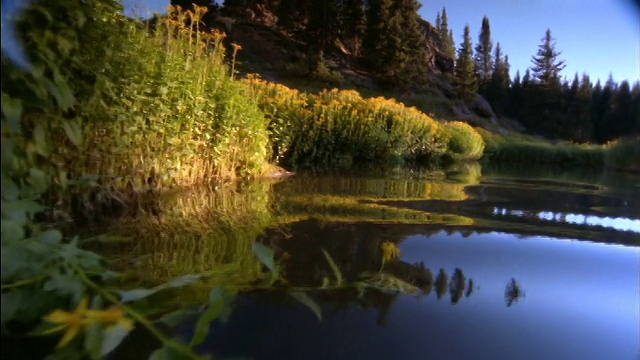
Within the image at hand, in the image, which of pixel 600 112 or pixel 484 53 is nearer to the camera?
pixel 484 53

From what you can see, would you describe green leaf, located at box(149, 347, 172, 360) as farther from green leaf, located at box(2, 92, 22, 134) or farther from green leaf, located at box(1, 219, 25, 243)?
green leaf, located at box(2, 92, 22, 134)

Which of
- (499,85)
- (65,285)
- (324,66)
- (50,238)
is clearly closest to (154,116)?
(50,238)

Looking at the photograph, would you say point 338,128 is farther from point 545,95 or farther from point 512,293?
point 512,293

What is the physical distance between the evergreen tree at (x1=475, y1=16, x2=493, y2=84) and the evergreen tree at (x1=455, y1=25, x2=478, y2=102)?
0.34ft

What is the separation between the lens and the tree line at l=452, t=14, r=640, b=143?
5797 mm

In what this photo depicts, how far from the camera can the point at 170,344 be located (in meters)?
0.99

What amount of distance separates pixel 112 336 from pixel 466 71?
25.1 feet

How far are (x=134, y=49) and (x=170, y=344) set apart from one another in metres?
2.58

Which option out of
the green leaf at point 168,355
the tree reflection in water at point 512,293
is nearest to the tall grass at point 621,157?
the tree reflection in water at point 512,293

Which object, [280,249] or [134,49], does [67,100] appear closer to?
[280,249]

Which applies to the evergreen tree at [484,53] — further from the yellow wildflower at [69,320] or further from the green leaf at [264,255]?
the yellow wildflower at [69,320]

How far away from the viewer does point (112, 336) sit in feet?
3.17

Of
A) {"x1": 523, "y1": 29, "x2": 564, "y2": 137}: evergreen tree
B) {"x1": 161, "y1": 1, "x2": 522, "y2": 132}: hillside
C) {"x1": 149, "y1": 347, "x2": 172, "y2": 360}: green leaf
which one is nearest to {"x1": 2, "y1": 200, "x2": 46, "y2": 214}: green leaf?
{"x1": 149, "y1": 347, "x2": 172, "y2": 360}: green leaf

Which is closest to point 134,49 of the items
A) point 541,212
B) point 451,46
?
point 541,212
